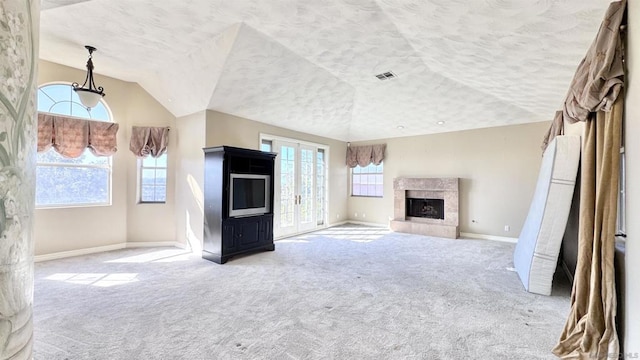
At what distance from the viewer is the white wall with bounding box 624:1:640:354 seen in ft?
5.74

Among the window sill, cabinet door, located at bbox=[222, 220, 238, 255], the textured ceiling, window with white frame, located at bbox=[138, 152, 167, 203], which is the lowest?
cabinet door, located at bbox=[222, 220, 238, 255]

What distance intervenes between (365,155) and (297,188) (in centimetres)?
251

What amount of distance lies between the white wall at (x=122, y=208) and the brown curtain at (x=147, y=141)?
147 mm

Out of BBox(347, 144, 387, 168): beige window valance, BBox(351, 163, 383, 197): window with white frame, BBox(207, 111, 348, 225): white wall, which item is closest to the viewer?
BBox(207, 111, 348, 225): white wall

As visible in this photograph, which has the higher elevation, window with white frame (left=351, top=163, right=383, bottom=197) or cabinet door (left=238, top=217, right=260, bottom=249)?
window with white frame (left=351, top=163, right=383, bottom=197)

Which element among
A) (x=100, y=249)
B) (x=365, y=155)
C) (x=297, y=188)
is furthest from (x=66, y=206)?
(x=365, y=155)

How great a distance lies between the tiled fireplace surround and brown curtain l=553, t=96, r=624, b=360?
4489mm

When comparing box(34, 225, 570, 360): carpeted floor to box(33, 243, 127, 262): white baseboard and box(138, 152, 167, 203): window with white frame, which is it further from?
box(138, 152, 167, 203): window with white frame

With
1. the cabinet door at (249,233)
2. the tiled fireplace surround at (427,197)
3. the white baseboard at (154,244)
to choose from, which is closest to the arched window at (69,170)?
the white baseboard at (154,244)

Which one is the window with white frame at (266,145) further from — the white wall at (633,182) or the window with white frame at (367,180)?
the white wall at (633,182)

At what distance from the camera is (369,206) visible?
332 inches

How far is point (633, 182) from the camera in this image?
1833 mm

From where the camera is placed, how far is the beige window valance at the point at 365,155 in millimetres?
8094

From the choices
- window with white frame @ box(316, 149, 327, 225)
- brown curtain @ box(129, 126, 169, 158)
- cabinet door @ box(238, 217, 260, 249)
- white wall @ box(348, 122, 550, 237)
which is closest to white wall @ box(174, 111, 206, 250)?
brown curtain @ box(129, 126, 169, 158)
